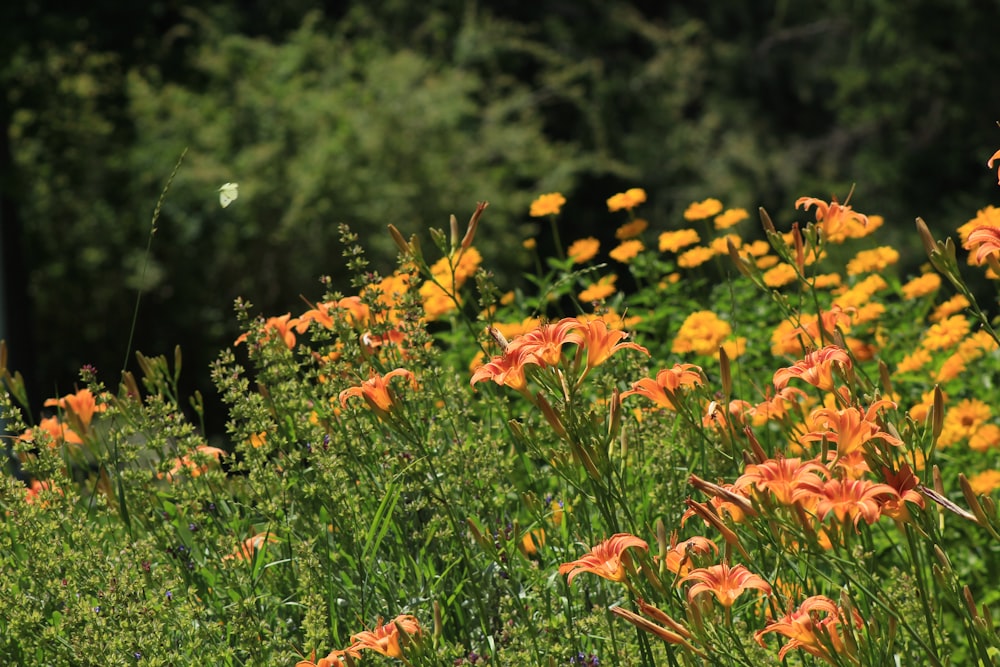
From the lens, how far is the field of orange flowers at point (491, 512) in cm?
166

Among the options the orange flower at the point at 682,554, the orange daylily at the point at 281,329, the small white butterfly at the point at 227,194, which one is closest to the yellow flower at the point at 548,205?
the orange daylily at the point at 281,329

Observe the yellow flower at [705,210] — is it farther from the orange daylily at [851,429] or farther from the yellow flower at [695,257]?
the orange daylily at [851,429]

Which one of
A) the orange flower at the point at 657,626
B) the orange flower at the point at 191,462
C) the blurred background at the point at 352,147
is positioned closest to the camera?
the orange flower at the point at 657,626

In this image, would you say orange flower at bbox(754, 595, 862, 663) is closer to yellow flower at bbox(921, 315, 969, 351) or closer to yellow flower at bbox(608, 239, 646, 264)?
yellow flower at bbox(921, 315, 969, 351)

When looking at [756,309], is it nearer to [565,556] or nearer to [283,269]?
[565,556]

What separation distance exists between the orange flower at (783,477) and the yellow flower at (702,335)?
1.74 m

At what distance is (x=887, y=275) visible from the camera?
4.13 metres

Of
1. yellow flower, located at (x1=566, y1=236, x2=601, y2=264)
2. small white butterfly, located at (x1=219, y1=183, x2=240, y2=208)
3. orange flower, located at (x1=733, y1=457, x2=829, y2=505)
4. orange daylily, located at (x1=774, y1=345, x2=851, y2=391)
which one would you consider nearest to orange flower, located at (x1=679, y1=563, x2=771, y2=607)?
orange flower, located at (x1=733, y1=457, x2=829, y2=505)

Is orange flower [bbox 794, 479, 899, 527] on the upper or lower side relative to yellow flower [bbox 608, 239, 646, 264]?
upper

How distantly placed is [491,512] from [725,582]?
0.75m

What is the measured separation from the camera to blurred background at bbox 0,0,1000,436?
11.9m

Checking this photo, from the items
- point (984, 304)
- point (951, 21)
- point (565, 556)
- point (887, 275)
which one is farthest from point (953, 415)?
point (951, 21)

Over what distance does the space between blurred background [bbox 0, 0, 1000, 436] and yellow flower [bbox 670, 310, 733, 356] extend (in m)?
8.27

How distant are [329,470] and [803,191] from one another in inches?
526
